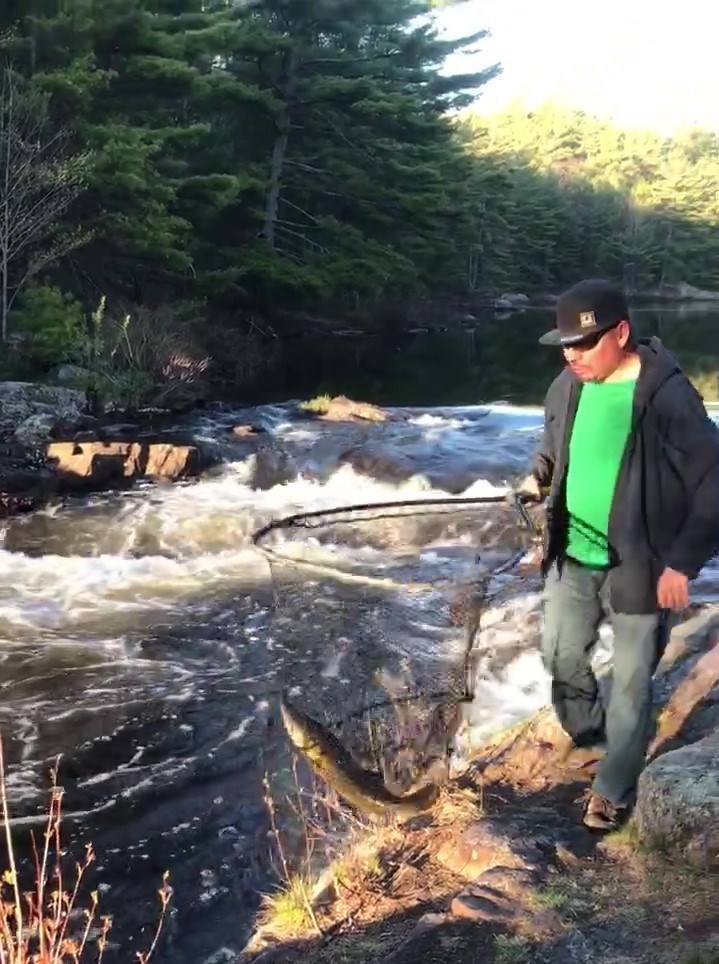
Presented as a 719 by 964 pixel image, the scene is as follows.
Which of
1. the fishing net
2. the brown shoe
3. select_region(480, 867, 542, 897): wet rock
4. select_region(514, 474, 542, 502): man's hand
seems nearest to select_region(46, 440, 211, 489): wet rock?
the fishing net

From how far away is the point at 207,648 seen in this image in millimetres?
7648

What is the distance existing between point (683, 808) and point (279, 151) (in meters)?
31.0

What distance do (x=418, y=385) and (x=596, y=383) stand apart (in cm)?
2069

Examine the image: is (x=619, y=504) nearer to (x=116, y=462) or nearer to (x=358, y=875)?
(x=358, y=875)

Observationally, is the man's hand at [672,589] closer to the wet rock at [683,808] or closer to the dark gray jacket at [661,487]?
the dark gray jacket at [661,487]

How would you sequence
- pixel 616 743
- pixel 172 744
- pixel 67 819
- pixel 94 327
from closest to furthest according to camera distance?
1. pixel 616 743
2. pixel 67 819
3. pixel 172 744
4. pixel 94 327

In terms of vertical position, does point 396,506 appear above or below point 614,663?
above

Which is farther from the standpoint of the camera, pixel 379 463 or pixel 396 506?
pixel 379 463

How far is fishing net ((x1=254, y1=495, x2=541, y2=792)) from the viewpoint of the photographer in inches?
159

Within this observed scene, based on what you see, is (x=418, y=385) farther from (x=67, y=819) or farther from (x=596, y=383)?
(x=596, y=383)

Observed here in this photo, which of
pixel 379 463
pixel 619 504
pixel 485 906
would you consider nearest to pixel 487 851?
pixel 485 906

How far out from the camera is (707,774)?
3342 millimetres

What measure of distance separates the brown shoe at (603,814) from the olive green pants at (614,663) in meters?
0.02

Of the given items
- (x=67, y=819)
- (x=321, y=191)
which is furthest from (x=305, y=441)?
(x=321, y=191)
